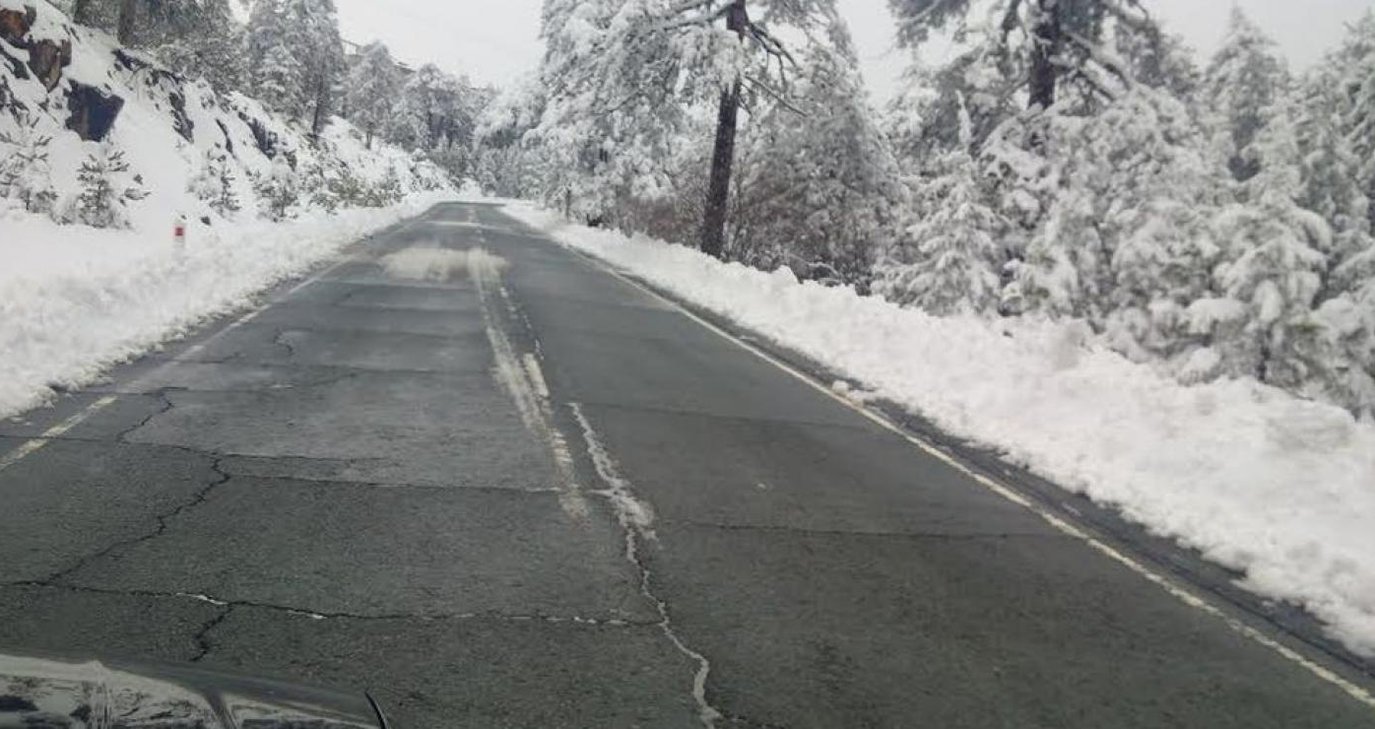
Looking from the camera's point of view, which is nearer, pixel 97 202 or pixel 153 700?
pixel 153 700

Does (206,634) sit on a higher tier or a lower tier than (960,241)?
lower

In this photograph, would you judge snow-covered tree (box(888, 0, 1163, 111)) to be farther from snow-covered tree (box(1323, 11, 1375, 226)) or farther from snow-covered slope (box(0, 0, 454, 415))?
snow-covered slope (box(0, 0, 454, 415))

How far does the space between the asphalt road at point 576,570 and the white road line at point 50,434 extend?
0.11 ft

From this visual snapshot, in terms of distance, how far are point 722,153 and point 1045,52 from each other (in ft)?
27.5

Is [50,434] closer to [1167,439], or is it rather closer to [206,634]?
[206,634]

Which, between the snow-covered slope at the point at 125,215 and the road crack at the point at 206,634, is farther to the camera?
the snow-covered slope at the point at 125,215

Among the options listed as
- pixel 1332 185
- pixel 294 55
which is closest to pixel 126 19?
pixel 1332 185

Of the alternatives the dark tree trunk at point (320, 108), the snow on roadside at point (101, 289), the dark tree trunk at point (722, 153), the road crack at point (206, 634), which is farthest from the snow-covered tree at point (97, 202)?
the dark tree trunk at point (320, 108)

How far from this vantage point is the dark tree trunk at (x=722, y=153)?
81.7 feet

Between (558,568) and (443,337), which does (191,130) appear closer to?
(443,337)

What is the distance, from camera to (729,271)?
21.4 metres

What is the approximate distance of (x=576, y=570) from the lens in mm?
5074

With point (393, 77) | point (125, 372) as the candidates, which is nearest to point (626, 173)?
point (125, 372)

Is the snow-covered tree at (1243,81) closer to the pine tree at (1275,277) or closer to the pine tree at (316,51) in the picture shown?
the pine tree at (1275,277)
